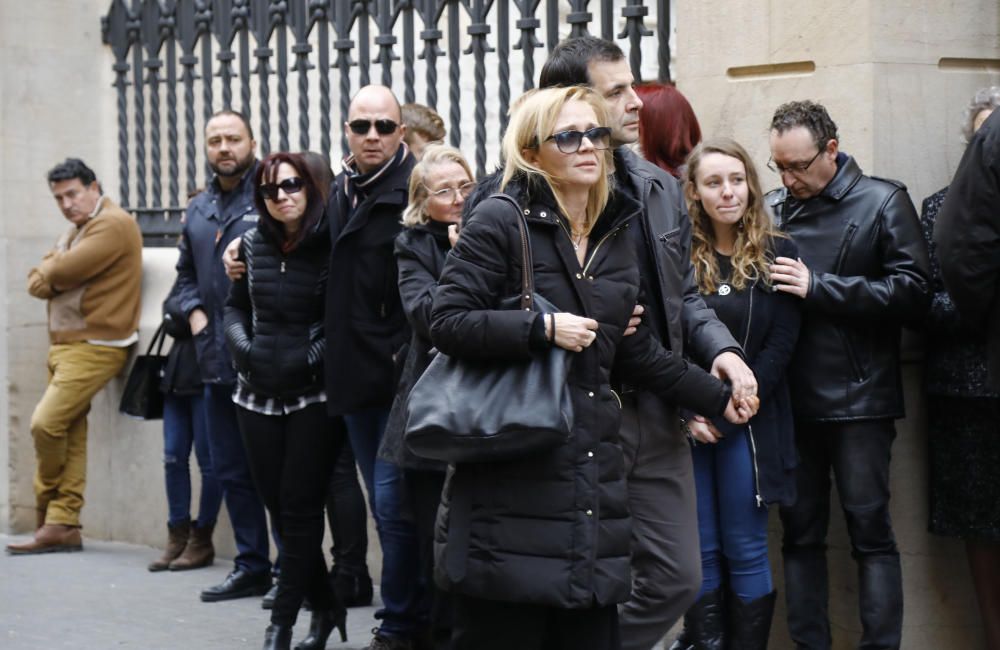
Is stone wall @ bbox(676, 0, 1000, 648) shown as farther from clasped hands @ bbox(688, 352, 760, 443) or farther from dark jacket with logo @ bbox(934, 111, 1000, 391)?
clasped hands @ bbox(688, 352, 760, 443)

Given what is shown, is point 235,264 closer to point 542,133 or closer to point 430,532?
point 430,532

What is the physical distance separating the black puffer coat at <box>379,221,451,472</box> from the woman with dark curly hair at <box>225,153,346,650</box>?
39 centimetres

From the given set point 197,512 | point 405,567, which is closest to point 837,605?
point 405,567

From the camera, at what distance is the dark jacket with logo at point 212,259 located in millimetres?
7949

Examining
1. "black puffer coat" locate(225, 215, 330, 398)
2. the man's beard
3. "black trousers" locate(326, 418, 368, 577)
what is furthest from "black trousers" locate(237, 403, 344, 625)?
the man's beard

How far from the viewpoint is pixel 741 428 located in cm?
572

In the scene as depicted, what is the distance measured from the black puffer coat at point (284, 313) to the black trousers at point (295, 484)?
0.41ft

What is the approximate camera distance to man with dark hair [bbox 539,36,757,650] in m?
4.80

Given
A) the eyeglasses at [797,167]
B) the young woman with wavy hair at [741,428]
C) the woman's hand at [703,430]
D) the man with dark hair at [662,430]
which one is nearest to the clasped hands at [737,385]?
the man with dark hair at [662,430]

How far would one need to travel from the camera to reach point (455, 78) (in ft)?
25.6

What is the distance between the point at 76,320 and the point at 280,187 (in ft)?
9.72

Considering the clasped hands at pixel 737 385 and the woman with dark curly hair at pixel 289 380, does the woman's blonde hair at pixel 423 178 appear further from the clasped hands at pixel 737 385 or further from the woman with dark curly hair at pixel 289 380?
the clasped hands at pixel 737 385

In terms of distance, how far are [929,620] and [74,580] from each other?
4.27 meters

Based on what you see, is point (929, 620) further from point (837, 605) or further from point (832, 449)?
point (832, 449)
